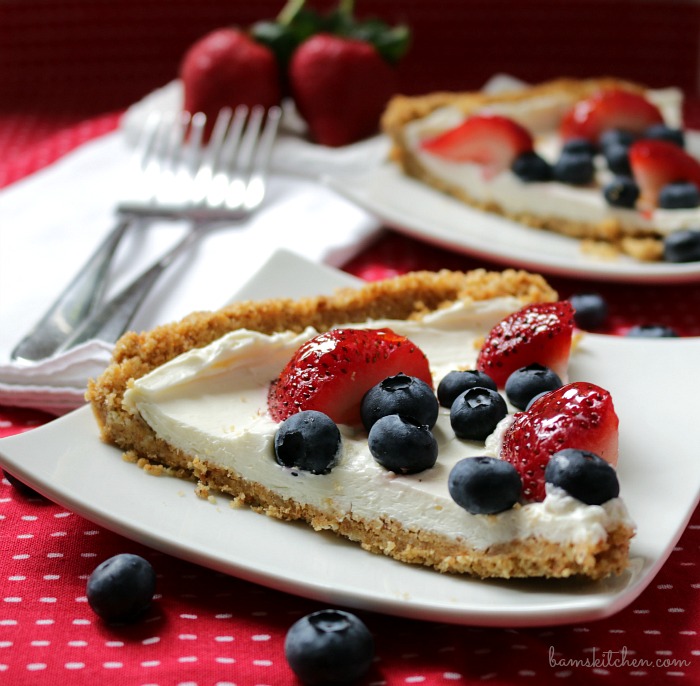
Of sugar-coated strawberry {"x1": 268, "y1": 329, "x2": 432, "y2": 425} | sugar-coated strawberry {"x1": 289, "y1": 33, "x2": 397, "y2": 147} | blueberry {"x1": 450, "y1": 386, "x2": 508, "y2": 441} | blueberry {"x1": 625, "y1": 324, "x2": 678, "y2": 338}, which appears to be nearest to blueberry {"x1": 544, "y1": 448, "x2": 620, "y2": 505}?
blueberry {"x1": 450, "y1": 386, "x2": 508, "y2": 441}

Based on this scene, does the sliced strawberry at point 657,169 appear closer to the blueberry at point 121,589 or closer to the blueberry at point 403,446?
the blueberry at point 403,446

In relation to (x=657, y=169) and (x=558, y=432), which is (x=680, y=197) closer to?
(x=657, y=169)

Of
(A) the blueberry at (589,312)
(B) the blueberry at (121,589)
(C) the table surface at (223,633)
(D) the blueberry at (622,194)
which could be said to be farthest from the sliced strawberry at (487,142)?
(B) the blueberry at (121,589)

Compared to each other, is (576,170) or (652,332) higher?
(576,170)

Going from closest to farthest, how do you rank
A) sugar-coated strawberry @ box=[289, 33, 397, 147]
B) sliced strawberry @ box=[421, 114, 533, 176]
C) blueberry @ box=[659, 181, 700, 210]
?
blueberry @ box=[659, 181, 700, 210]
sliced strawberry @ box=[421, 114, 533, 176]
sugar-coated strawberry @ box=[289, 33, 397, 147]

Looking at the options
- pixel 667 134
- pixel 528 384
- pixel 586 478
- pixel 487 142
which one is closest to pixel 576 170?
pixel 487 142

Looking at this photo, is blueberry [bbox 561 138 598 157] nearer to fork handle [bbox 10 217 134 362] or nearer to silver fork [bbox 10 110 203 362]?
silver fork [bbox 10 110 203 362]

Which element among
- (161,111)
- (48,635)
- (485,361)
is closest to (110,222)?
(161,111)
